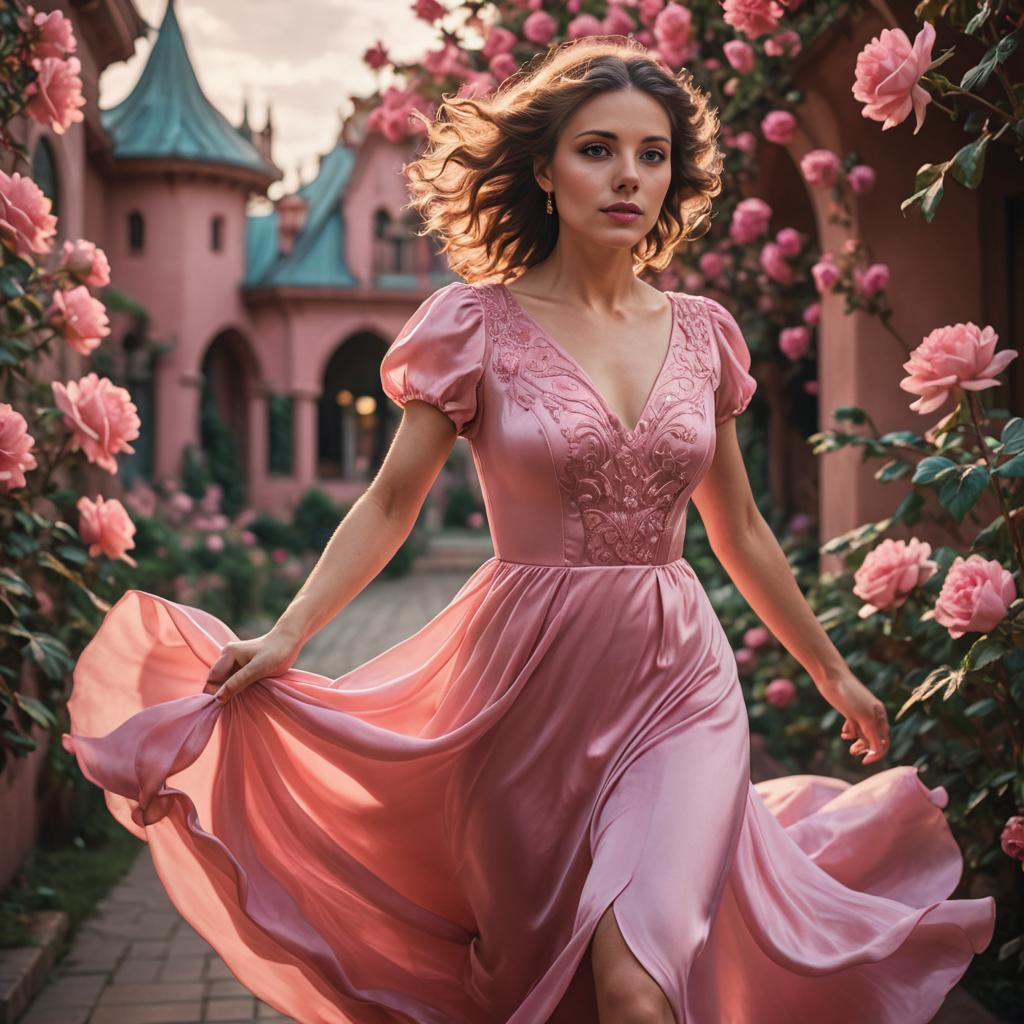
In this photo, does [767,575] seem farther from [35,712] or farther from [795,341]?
[795,341]

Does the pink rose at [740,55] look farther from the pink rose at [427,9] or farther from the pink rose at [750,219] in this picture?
the pink rose at [427,9]

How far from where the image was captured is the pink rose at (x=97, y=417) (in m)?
4.03

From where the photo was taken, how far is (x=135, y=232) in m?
21.9

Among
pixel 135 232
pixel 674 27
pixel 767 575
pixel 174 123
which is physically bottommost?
pixel 767 575

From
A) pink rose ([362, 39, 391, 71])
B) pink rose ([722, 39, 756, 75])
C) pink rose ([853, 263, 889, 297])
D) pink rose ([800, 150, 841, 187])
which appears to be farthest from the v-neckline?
pink rose ([362, 39, 391, 71])

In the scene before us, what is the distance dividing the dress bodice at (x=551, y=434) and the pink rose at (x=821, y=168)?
105 inches

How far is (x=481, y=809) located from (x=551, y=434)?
2.47 ft

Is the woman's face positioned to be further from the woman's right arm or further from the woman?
the woman's right arm

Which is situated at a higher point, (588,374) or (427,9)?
(427,9)

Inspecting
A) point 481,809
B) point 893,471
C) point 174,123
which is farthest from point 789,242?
point 174,123

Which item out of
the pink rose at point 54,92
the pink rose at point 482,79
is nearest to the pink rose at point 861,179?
the pink rose at point 482,79

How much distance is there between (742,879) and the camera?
106 inches

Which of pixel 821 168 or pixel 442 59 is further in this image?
pixel 442 59

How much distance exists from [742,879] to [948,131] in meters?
3.52
